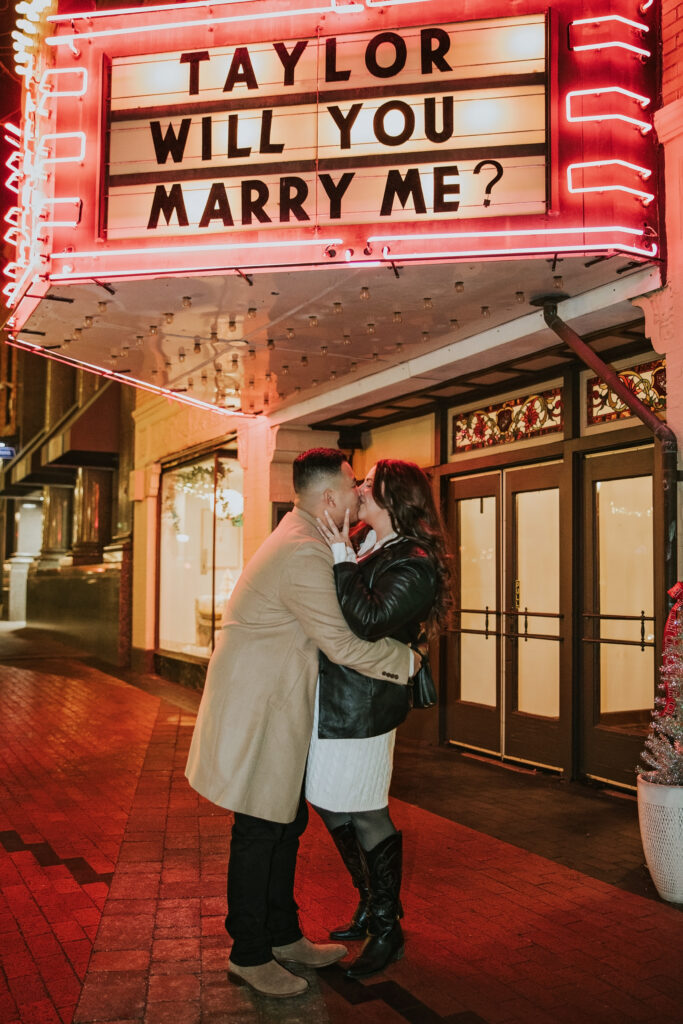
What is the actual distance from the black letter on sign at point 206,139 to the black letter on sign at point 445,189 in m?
1.51

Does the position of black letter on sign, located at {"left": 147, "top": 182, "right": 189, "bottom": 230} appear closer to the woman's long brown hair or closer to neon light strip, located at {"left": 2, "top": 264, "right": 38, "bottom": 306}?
neon light strip, located at {"left": 2, "top": 264, "right": 38, "bottom": 306}

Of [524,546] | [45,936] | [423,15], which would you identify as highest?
[423,15]

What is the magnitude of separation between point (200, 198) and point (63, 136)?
1.12 meters

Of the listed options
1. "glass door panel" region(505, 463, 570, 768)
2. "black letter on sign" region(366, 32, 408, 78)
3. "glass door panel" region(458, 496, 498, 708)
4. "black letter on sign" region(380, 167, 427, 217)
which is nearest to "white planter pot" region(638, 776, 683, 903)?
"glass door panel" region(505, 463, 570, 768)

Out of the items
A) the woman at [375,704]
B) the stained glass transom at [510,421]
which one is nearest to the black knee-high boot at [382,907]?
the woman at [375,704]

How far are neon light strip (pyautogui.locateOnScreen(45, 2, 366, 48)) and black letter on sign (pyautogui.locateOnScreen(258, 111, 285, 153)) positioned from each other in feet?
2.08

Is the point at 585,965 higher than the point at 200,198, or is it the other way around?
the point at 200,198

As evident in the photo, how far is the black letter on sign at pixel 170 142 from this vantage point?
6.09m

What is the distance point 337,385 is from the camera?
943 cm

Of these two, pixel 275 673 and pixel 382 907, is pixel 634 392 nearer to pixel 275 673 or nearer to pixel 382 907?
pixel 275 673

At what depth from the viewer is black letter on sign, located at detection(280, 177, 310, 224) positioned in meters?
5.82

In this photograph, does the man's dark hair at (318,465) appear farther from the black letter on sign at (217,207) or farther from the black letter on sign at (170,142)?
the black letter on sign at (170,142)

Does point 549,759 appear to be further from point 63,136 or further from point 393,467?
point 63,136

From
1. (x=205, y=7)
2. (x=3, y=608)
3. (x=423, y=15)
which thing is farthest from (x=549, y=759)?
(x=3, y=608)
